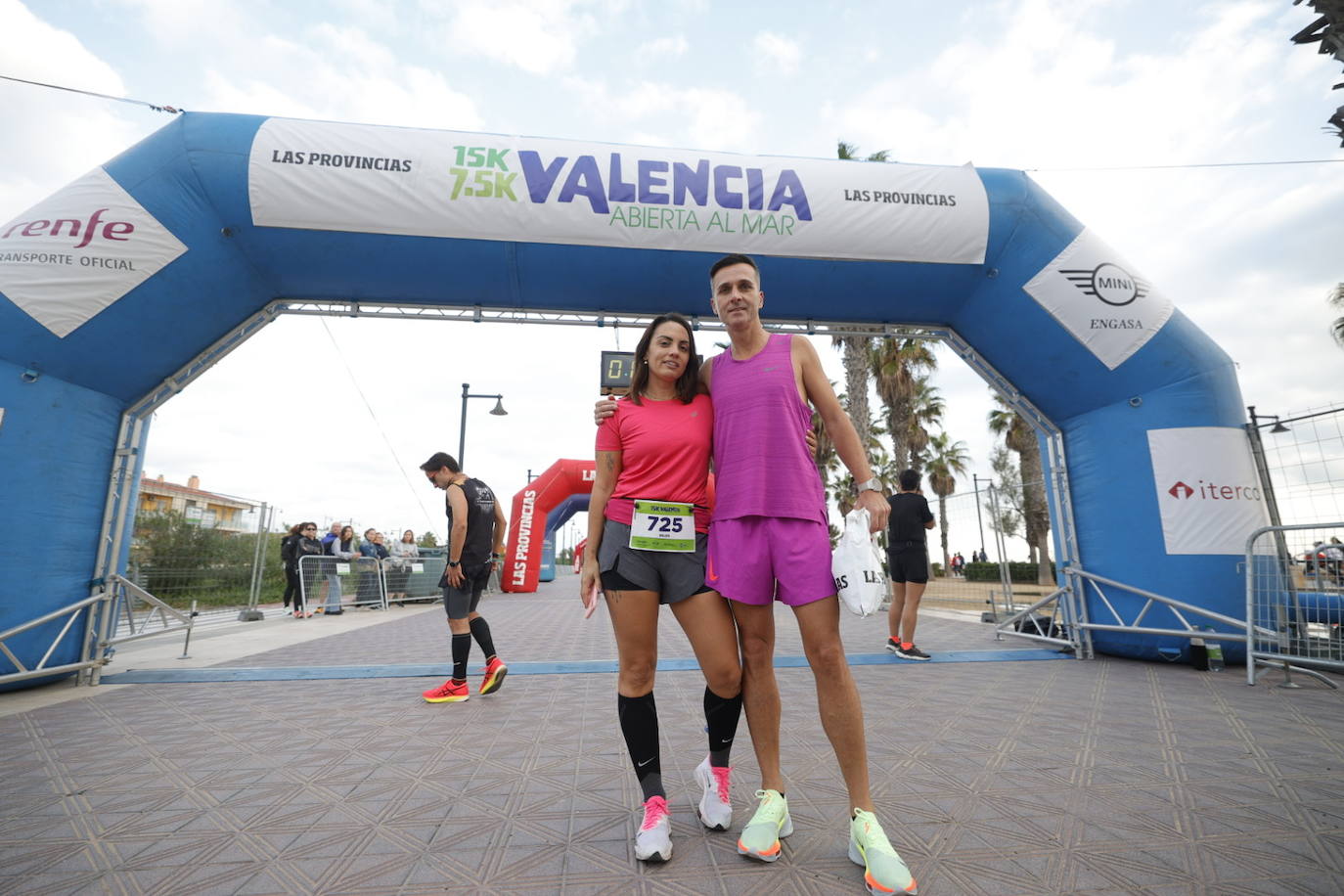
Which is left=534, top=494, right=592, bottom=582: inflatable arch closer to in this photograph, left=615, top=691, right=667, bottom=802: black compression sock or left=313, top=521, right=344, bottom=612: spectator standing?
left=313, top=521, right=344, bottom=612: spectator standing

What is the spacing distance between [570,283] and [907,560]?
425 cm

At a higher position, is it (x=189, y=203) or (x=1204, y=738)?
(x=189, y=203)

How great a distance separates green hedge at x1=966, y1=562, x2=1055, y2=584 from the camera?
928 inches

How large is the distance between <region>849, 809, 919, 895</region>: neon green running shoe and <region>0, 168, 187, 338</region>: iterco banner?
6.02 meters

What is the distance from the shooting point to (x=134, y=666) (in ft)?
17.6

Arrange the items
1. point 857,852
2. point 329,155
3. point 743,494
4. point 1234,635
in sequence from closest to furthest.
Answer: point 857,852
point 743,494
point 1234,635
point 329,155

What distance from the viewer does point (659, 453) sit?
7.18 ft

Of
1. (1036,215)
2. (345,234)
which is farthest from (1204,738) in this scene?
(345,234)

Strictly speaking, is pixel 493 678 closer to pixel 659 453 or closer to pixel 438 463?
pixel 438 463

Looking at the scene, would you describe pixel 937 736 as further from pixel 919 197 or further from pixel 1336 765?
pixel 919 197

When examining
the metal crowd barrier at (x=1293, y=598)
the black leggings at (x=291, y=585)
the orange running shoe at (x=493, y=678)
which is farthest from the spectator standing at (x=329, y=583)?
the metal crowd barrier at (x=1293, y=598)

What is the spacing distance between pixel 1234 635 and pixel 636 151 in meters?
6.45

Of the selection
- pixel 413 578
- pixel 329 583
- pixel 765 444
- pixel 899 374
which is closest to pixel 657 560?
pixel 765 444

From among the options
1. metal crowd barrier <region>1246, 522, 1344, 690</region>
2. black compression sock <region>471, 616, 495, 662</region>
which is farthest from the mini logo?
black compression sock <region>471, 616, 495, 662</region>
